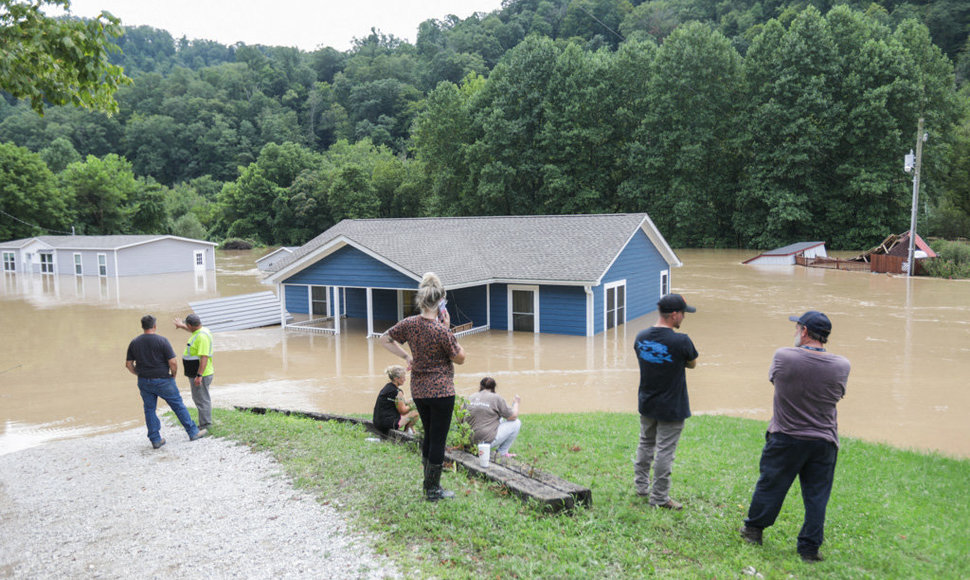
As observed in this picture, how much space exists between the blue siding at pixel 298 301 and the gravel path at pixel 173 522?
57.6ft

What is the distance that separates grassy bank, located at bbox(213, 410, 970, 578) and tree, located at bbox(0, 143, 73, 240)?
211ft

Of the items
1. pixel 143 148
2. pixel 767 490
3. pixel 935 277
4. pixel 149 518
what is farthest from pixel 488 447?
pixel 143 148

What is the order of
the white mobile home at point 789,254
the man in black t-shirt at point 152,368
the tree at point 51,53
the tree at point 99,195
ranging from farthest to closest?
1. the tree at point 99,195
2. the white mobile home at point 789,254
3. the man in black t-shirt at point 152,368
4. the tree at point 51,53

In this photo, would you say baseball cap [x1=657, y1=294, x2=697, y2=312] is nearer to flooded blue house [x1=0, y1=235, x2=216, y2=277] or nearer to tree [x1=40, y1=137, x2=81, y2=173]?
flooded blue house [x1=0, y1=235, x2=216, y2=277]

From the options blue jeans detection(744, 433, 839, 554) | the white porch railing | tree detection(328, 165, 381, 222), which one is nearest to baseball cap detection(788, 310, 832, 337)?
blue jeans detection(744, 433, 839, 554)

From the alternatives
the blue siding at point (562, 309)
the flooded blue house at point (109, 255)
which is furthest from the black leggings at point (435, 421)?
the flooded blue house at point (109, 255)

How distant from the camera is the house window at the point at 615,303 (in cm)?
2098

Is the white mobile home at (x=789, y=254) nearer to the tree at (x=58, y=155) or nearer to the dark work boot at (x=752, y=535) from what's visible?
the dark work boot at (x=752, y=535)

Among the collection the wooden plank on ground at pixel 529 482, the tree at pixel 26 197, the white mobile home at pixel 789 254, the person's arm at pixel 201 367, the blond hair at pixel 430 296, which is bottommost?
the wooden plank on ground at pixel 529 482

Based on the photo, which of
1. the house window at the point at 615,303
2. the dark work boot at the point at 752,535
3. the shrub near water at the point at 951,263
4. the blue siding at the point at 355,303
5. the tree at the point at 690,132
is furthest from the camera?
the tree at the point at 690,132

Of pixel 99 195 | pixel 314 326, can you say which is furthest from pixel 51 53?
pixel 99 195

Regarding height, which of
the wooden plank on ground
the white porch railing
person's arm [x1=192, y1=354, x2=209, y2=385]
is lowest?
the white porch railing

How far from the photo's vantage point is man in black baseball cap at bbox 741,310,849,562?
188 inches

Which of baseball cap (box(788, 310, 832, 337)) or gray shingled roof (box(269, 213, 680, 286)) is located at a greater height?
gray shingled roof (box(269, 213, 680, 286))
